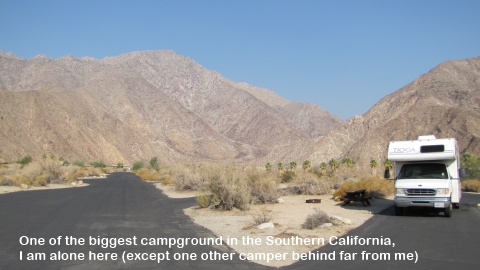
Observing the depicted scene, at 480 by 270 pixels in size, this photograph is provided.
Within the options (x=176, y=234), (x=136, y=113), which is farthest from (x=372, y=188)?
(x=136, y=113)

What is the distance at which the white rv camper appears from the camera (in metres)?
14.4

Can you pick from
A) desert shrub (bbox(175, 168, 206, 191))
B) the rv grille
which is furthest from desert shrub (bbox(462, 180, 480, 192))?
desert shrub (bbox(175, 168, 206, 191))

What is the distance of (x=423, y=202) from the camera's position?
1448 cm

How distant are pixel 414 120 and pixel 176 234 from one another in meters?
68.1

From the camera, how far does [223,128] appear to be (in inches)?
5615

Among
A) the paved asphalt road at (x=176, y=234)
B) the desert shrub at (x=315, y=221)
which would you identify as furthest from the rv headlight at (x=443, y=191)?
the desert shrub at (x=315, y=221)

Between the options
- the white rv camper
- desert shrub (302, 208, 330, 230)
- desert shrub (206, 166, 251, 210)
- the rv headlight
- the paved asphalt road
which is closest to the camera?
the paved asphalt road

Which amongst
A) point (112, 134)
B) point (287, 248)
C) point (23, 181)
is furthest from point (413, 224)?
point (112, 134)

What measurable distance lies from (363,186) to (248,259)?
1582cm

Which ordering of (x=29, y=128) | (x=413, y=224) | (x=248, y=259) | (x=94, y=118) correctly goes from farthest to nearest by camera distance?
(x=94, y=118), (x=29, y=128), (x=413, y=224), (x=248, y=259)

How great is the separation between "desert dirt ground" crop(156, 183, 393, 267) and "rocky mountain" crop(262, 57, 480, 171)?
158ft

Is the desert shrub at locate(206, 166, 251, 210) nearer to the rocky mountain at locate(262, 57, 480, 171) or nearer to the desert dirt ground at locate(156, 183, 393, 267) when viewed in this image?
the desert dirt ground at locate(156, 183, 393, 267)

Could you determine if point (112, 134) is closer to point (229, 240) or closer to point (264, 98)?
point (264, 98)

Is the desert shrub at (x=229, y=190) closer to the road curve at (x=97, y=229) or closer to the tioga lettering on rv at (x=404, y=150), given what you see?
the road curve at (x=97, y=229)
